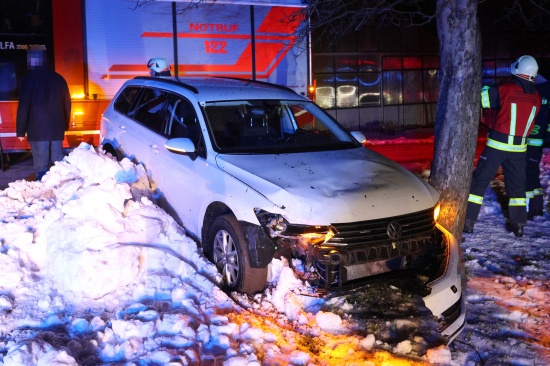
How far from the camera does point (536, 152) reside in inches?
319

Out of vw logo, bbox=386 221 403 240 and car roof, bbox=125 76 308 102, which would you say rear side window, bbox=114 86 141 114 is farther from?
vw logo, bbox=386 221 403 240

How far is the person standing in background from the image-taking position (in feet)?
25.7

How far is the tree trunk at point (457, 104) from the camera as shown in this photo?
644 cm

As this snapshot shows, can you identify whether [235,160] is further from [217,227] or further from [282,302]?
[282,302]

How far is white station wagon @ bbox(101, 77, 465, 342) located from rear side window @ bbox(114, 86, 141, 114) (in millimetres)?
947

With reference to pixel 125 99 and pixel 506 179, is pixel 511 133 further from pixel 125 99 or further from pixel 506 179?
pixel 125 99

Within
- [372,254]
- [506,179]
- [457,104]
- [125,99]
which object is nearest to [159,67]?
[125,99]

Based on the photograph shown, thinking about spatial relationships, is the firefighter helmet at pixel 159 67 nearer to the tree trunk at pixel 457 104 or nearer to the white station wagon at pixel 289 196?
the white station wagon at pixel 289 196

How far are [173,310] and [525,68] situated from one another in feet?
15.8

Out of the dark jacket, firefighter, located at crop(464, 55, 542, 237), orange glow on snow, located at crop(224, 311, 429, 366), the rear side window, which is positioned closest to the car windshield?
orange glow on snow, located at crop(224, 311, 429, 366)

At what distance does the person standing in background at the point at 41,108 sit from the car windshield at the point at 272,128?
2941 millimetres

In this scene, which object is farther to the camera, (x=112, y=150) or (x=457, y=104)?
(x=112, y=150)

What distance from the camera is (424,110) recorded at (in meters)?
20.0

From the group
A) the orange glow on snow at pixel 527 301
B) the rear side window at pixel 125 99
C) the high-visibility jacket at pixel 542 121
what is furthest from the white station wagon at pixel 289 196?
the high-visibility jacket at pixel 542 121
